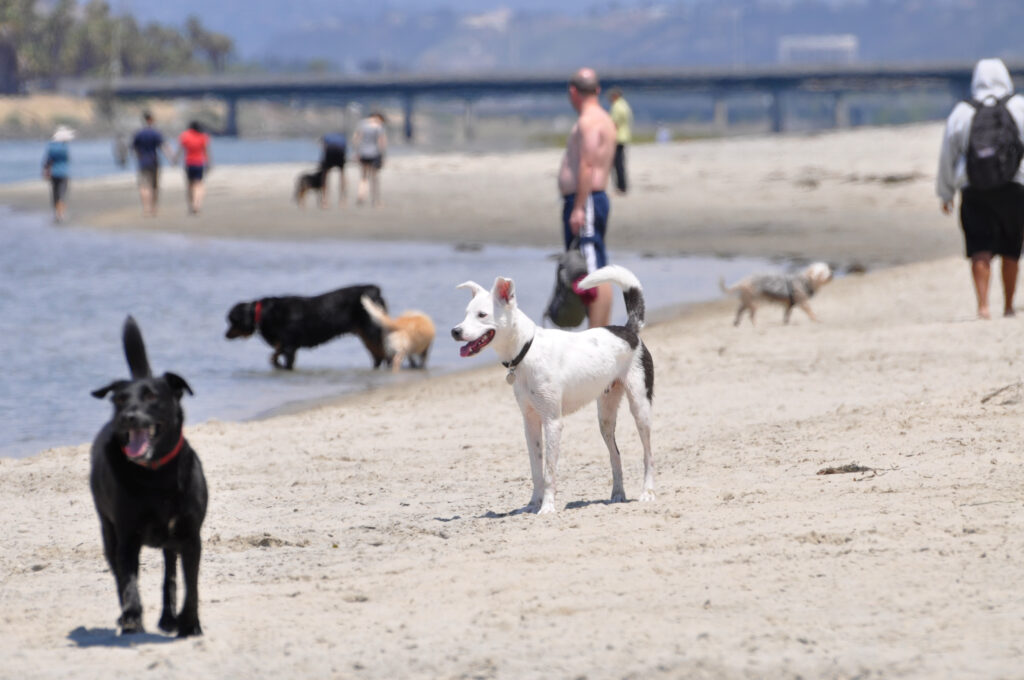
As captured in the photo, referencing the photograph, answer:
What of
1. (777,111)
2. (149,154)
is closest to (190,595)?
(149,154)

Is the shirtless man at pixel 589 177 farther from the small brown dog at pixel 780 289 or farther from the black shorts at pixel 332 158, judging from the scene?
the black shorts at pixel 332 158

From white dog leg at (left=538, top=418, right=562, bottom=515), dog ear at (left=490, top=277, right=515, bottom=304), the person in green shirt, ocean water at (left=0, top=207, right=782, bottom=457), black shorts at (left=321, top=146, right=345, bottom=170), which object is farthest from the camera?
black shorts at (left=321, top=146, right=345, bottom=170)

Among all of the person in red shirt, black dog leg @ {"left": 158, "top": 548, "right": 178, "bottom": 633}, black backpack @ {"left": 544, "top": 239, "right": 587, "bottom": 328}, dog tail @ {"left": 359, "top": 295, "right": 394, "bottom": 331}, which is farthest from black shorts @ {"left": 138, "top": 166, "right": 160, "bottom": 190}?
black dog leg @ {"left": 158, "top": 548, "right": 178, "bottom": 633}

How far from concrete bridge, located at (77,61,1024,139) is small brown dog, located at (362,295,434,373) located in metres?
105

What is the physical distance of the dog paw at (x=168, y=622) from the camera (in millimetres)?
4719

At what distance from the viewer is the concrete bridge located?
118062 millimetres

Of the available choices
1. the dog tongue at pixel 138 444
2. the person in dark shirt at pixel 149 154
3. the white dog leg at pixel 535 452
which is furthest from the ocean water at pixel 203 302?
the dog tongue at pixel 138 444

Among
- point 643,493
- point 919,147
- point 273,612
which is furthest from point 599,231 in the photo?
point 919,147

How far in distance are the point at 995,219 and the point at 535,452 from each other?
6.16 m

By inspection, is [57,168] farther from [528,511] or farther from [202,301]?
[528,511]

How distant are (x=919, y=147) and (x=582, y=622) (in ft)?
86.2

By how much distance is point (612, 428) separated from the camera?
251 inches

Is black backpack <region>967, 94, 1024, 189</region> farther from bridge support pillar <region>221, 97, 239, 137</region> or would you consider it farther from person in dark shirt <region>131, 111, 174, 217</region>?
bridge support pillar <region>221, 97, 239, 137</region>

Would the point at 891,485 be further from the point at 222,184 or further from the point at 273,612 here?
the point at 222,184
